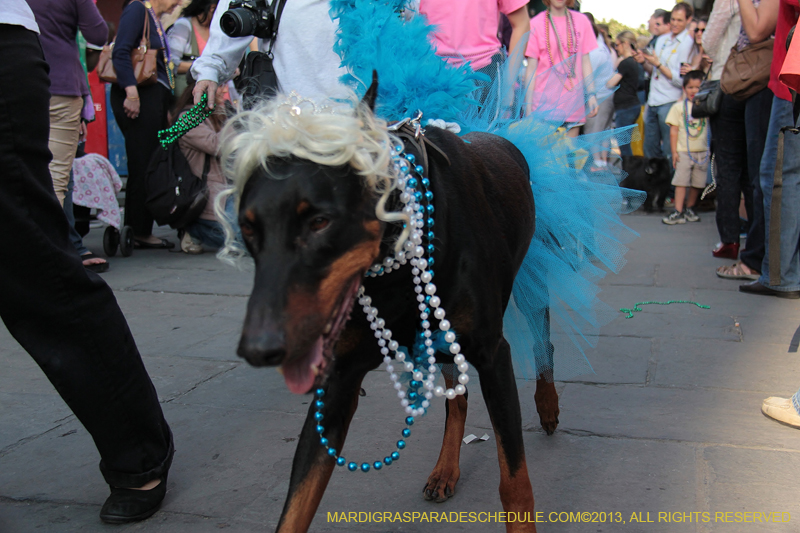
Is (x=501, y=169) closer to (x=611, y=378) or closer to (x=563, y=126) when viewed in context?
(x=563, y=126)

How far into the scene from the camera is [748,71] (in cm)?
507

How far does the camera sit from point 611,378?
3523mm

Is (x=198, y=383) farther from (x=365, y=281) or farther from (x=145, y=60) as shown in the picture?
(x=145, y=60)

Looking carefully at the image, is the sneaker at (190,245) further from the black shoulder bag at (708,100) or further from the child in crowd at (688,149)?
the child in crowd at (688,149)

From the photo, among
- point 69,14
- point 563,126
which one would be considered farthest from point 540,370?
point 69,14

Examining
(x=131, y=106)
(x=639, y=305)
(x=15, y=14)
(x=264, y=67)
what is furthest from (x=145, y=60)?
(x=639, y=305)

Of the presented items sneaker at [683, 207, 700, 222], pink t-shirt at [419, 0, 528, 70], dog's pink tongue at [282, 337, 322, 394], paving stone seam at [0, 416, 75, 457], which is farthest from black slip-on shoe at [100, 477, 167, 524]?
sneaker at [683, 207, 700, 222]

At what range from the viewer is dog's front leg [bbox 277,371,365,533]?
1833 millimetres

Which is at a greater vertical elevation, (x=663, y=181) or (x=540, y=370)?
(x=540, y=370)

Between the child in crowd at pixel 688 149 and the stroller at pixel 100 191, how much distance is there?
6.24 meters

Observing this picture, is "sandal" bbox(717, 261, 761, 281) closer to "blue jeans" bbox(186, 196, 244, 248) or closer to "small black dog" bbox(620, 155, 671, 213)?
"small black dog" bbox(620, 155, 671, 213)

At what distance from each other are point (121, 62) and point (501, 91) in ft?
14.9

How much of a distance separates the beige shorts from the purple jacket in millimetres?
6512

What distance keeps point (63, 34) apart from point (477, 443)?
436cm
